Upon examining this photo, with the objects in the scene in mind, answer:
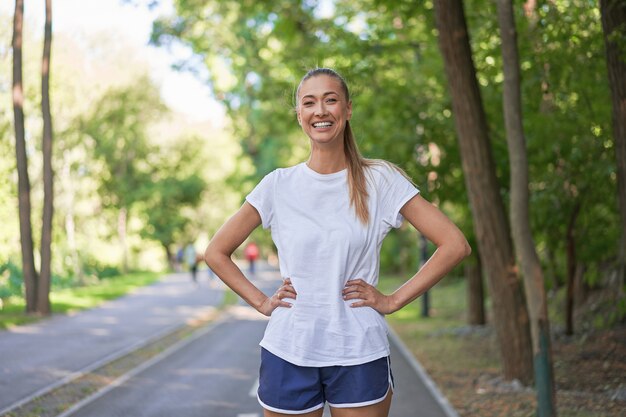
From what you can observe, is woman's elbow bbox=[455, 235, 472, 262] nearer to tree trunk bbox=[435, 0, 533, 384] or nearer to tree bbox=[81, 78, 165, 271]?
tree trunk bbox=[435, 0, 533, 384]

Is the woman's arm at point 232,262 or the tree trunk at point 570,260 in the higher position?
the woman's arm at point 232,262

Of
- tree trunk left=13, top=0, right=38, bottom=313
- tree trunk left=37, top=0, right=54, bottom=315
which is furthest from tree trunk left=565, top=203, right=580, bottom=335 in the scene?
tree trunk left=13, top=0, right=38, bottom=313

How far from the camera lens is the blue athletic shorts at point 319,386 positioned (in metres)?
2.97

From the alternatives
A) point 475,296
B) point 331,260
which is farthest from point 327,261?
point 475,296

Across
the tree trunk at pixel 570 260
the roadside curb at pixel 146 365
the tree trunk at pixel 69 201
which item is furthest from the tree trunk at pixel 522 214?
the tree trunk at pixel 69 201

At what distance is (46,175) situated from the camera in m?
20.7

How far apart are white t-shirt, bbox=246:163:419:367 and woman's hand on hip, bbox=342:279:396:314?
20 millimetres

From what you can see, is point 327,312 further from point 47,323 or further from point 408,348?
point 47,323

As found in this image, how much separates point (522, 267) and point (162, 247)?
54042 mm

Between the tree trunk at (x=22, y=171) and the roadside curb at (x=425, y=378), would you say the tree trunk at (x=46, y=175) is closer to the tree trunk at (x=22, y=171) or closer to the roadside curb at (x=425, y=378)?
the tree trunk at (x=22, y=171)

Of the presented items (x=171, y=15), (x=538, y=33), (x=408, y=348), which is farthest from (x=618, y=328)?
(x=171, y=15)

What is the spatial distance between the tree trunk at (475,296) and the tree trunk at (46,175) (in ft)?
31.1

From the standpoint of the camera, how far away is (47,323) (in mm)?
19781

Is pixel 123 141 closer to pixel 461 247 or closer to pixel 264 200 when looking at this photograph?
pixel 264 200
